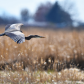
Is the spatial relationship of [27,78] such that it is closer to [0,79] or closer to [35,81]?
[35,81]

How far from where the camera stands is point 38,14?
80.9ft

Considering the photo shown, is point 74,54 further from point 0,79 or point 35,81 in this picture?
point 0,79

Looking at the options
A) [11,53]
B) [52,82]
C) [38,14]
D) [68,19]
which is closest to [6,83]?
[52,82]

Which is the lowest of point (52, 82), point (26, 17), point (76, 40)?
point (52, 82)

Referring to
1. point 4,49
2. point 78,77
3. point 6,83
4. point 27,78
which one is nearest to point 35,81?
point 27,78

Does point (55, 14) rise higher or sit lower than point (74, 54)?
higher

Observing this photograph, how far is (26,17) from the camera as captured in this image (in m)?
26.0

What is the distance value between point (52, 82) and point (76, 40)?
7.04 ft

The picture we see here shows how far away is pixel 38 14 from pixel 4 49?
21265 millimetres

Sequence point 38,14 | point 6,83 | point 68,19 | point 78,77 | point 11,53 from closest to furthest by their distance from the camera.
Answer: point 6,83 < point 78,77 < point 11,53 < point 68,19 < point 38,14

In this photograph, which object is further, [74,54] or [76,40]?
[76,40]

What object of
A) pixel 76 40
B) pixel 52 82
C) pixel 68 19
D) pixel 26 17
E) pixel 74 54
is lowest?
pixel 52 82

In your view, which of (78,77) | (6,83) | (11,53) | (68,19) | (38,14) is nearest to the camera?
(6,83)

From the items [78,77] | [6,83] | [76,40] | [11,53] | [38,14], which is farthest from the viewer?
[38,14]
